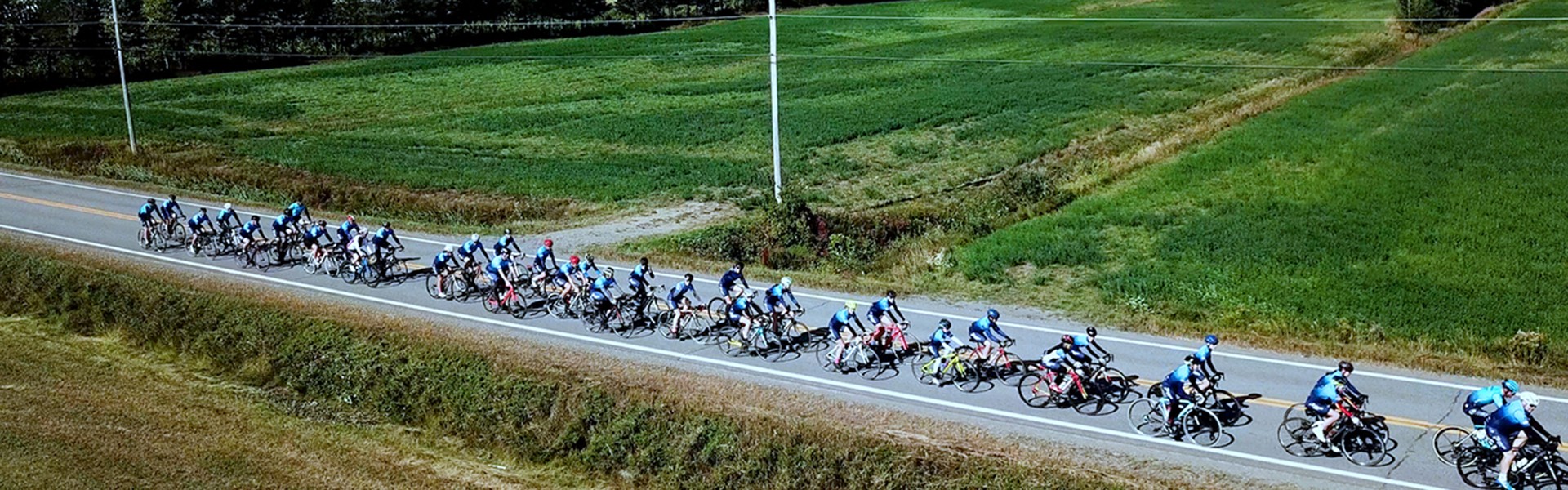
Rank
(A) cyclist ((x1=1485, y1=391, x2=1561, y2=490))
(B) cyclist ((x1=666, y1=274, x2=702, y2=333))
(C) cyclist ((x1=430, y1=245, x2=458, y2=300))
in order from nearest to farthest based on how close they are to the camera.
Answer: (A) cyclist ((x1=1485, y1=391, x2=1561, y2=490)) < (B) cyclist ((x1=666, y1=274, x2=702, y2=333)) < (C) cyclist ((x1=430, y1=245, x2=458, y2=300))

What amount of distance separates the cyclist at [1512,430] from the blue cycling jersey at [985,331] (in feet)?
25.1

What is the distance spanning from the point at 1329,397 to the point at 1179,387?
7.00 ft

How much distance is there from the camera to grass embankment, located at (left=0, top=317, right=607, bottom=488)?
2128cm

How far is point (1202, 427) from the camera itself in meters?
20.1

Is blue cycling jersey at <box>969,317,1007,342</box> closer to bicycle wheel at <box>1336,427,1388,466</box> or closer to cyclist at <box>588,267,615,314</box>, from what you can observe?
bicycle wheel at <box>1336,427,1388,466</box>

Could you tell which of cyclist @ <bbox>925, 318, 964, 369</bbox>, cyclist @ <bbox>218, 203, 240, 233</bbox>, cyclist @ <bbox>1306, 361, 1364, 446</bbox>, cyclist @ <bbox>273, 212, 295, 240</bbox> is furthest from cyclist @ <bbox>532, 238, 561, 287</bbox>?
cyclist @ <bbox>1306, 361, 1364, 446</bbox>

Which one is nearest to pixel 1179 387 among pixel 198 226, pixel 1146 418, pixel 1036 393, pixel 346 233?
pixel 1146 418

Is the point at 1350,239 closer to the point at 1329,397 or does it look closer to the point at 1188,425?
the point at 1188,425

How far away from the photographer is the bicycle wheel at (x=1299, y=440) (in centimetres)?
1908

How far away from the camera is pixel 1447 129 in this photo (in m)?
42.5

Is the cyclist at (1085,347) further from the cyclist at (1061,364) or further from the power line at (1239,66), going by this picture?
the power line at (1239,66)

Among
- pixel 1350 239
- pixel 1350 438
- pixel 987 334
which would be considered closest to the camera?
pixel 1350 438

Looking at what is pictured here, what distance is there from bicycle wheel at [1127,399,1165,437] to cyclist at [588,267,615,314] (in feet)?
35.7

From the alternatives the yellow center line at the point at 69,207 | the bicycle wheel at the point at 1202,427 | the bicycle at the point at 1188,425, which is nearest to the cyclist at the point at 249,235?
the yellow center line at the point at 69,207
